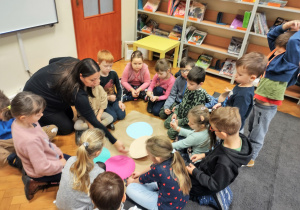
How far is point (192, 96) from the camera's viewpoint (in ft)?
7.56

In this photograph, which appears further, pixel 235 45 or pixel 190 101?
pixel 235 45

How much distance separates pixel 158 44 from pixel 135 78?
1.08 m

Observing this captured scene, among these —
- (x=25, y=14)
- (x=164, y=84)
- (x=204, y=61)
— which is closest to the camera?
(x=25, y=14)

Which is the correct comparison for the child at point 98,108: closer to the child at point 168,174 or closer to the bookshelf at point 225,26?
the child at point 168,174

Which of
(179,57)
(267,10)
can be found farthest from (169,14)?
(267,10)

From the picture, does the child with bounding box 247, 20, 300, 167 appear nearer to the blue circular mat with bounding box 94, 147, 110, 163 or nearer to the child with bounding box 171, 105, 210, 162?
the child with bounding box 171, 105, 210, 162

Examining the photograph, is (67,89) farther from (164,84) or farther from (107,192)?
(164,84)

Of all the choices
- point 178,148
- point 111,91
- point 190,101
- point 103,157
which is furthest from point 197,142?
point 111,91

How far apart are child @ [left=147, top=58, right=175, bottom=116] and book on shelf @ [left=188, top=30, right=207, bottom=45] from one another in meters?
1.37

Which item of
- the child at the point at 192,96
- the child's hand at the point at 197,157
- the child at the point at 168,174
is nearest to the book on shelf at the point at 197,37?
the child at the point at 192,96

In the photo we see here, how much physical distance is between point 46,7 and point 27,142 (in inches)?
83.7

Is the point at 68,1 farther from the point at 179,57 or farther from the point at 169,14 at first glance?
the point at 179,57

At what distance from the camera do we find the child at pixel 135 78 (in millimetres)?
2803

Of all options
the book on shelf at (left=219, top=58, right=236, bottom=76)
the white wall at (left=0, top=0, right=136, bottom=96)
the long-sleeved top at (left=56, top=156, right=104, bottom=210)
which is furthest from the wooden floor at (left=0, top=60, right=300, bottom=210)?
the book on shelf at (left=219, top=58, right=236, bottom=76)
